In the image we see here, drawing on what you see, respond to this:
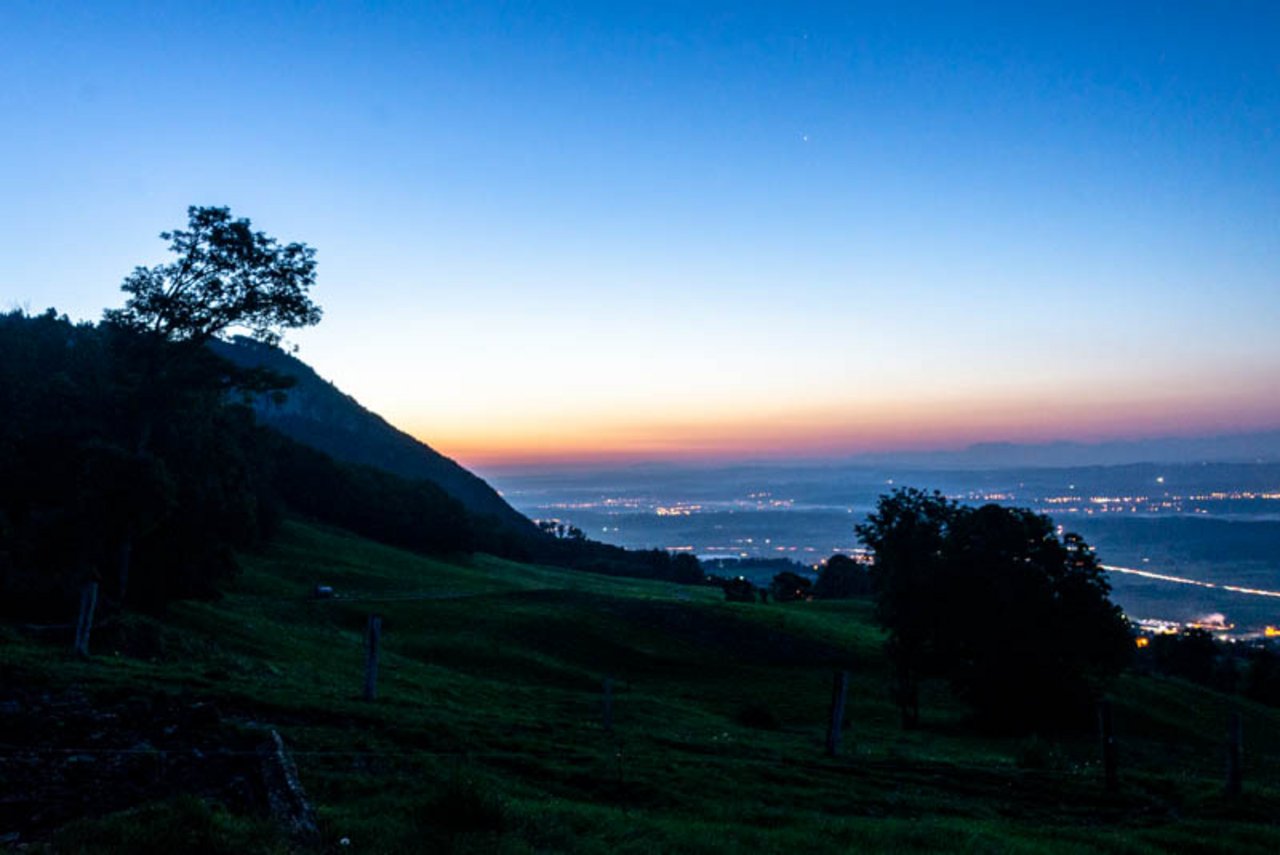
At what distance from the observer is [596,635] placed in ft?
181

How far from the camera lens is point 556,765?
15.1 meters

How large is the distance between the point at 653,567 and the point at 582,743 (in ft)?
442

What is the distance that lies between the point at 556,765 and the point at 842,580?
404 ft

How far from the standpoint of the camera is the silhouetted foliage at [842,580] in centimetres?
12825

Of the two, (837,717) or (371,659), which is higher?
(371,659)

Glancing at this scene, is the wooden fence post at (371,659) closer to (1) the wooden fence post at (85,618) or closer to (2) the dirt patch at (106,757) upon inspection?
(2) the dirt patch at (106,757)

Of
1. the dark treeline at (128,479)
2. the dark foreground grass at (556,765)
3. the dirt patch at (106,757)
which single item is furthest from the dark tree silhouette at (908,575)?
the dirt patch at (106,757)

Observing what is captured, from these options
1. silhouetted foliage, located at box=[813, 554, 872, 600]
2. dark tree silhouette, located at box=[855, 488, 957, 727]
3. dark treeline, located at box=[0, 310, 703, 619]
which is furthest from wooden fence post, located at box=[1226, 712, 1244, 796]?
silhouetted foliage, located at box=[813, 554, 872, 600]

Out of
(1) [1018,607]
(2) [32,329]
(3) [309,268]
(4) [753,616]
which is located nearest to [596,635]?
(4) [753,616]

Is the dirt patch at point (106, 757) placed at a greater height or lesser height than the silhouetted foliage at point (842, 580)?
greater

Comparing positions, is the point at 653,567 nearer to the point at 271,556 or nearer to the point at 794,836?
the point at 271,556

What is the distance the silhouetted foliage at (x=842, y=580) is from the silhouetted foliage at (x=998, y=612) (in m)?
83.0

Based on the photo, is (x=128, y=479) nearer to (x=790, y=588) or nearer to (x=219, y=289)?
(x=219, y=289)

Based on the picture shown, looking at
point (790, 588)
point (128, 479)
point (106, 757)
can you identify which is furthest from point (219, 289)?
point (790, 588)
